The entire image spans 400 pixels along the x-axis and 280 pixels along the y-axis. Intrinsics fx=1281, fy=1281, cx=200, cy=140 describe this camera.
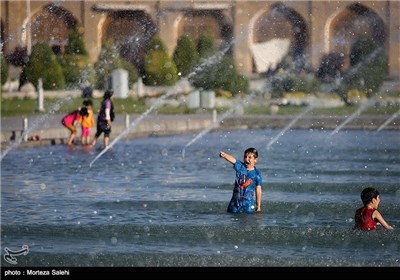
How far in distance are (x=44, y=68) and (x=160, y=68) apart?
577 centimetres

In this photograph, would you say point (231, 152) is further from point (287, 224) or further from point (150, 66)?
point (150, 66)

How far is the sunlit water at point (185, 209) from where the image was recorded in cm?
832

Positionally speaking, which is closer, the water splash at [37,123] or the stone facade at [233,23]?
the water splash at [37,123]

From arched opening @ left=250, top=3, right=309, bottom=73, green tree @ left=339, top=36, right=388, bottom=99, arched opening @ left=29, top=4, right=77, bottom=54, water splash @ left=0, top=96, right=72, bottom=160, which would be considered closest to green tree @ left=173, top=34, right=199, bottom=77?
green tree @ left=339, top=36, right=388, bottom=99

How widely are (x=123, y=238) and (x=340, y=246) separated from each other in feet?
5.08

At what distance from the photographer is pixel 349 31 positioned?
51.1m

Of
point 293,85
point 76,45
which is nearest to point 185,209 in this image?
point 293,85

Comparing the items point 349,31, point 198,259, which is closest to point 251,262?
point 198,259

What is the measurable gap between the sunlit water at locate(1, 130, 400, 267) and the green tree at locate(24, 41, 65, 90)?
17272mm

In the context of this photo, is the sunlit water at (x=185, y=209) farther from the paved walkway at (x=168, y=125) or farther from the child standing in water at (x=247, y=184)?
the paved walkway at (x=168, y=125)

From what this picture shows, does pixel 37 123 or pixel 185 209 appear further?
pixel 37 123

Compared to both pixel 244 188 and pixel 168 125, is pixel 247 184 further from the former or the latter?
pixel 168 125

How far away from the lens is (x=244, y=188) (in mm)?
9797

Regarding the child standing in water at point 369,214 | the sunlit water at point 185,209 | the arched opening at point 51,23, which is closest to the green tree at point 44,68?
the arched opening at point 51,23
